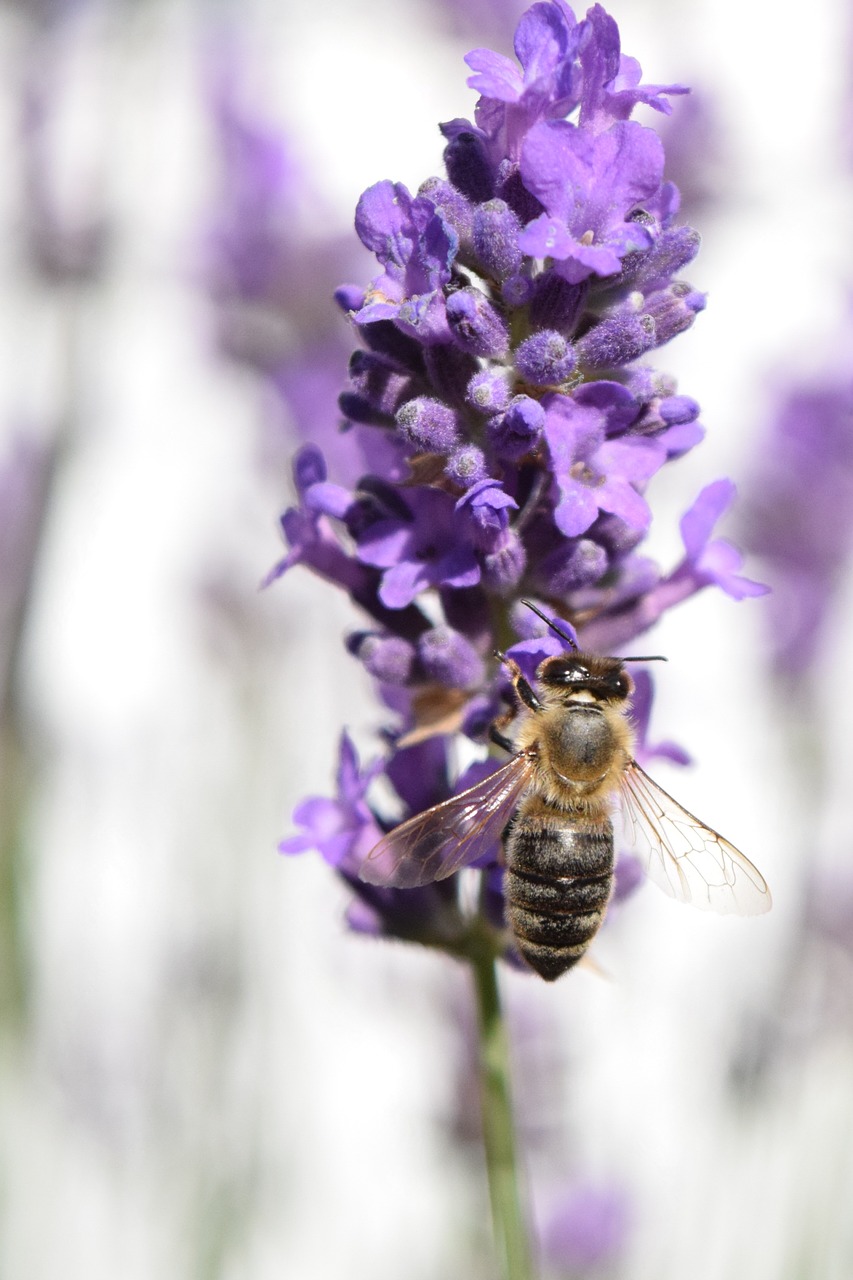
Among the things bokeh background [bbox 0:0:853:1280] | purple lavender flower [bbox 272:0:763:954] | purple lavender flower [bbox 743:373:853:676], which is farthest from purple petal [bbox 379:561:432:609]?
purple lavender flower [bbox 743:373:853:676]

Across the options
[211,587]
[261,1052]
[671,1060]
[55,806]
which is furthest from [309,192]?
[671,1060]

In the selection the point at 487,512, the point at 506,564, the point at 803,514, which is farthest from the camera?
the point at 803,514

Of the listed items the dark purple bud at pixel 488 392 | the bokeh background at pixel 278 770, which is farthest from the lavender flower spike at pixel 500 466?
the bokeh background at pixel 278 770

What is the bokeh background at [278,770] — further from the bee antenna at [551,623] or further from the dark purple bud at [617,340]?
the dark purple bud at [617,340]

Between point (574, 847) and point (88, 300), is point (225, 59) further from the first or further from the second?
point (574, 847)

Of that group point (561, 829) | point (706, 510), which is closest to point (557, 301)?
point (706, 510)

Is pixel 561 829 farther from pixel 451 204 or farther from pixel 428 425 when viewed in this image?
pixel 451 204
